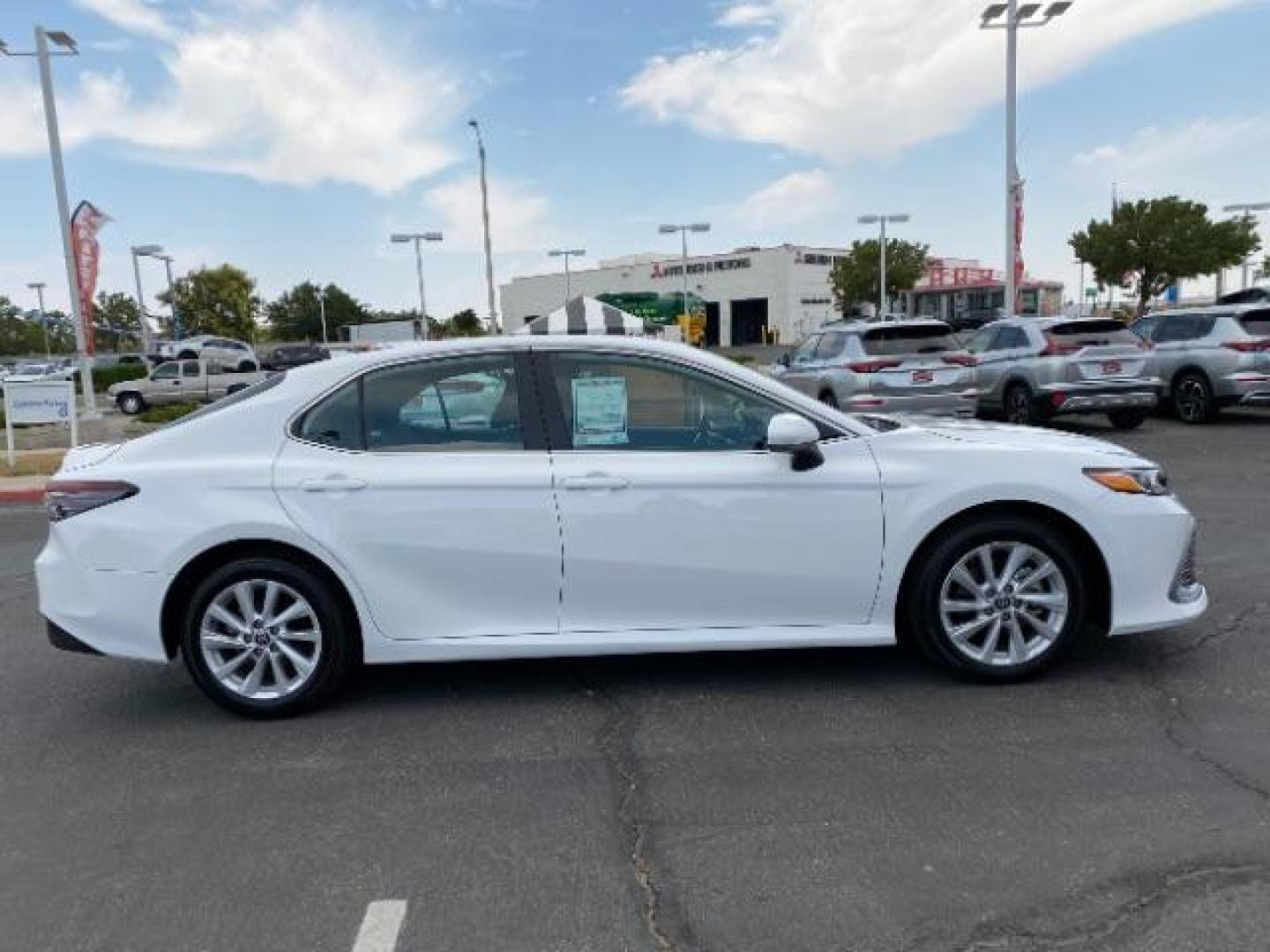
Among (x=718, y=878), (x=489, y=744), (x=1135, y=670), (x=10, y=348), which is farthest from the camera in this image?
(x=10, y=348)

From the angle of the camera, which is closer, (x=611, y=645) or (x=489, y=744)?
(x=489, y=744)

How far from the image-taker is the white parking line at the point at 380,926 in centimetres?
251

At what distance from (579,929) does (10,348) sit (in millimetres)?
131377

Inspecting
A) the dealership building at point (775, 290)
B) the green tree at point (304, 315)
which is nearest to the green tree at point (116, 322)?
the green tree at point (304, 315)

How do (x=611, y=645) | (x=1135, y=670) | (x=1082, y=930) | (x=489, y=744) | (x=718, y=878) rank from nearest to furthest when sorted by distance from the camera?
(x=1082, y=930) → (x=718, y=878) → (x=489, y=744) → (x=611, y=645) → (x=1135, y=670)

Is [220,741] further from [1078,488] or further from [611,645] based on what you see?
[1078,488]

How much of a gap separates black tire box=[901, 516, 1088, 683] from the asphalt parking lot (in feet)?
0.40

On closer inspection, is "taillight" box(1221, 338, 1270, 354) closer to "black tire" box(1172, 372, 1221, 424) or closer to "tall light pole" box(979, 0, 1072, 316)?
"black tire" box(1172, 372, 1221, 424)

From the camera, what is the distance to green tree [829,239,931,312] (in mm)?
59281

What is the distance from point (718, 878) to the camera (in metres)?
2.79

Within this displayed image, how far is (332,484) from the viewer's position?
3893mm

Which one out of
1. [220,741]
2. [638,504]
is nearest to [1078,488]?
[638,504]

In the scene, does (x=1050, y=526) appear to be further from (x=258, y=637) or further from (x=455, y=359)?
(x=258, y=637)

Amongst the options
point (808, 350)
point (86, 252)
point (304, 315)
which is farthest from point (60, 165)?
point (304, 315)
